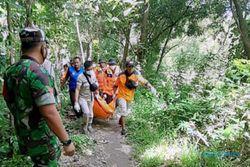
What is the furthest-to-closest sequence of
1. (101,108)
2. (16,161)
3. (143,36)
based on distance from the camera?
1. (143,36)
2. (101,108)
3. (16,161)

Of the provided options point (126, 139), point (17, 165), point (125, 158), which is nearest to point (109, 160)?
point (125, 158)

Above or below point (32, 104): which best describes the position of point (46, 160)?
below

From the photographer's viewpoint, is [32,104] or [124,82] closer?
[32,104]

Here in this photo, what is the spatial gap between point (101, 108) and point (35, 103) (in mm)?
5573

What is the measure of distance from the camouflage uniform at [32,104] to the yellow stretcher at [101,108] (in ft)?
17.0

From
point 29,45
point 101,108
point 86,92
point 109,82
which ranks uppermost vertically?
point 29,45

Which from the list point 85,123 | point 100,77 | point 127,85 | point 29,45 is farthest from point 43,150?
point 100,77

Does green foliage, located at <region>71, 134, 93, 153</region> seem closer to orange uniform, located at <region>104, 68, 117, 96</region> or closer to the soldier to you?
orange uniform, located at <region>104, 68, 117, 96</region>

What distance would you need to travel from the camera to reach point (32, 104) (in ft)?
9.26

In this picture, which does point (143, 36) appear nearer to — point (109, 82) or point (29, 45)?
point (109, 82)

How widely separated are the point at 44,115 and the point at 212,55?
10013 mm

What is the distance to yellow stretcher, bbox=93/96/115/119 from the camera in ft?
27.3

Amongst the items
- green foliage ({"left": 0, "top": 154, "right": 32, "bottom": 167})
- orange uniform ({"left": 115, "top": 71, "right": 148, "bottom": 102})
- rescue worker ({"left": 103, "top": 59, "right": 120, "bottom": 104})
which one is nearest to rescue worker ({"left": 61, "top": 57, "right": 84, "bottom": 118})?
orange uniform ({"left": 115, "top": 71, "right": 148, "bottom": 102})

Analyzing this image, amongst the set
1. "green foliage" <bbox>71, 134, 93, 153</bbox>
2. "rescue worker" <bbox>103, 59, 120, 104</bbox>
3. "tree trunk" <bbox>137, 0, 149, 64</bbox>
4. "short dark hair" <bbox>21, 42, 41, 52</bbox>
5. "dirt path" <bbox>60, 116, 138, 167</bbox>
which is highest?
"tree trunk" <bbox>137, 0, 149, 64</bbox>
